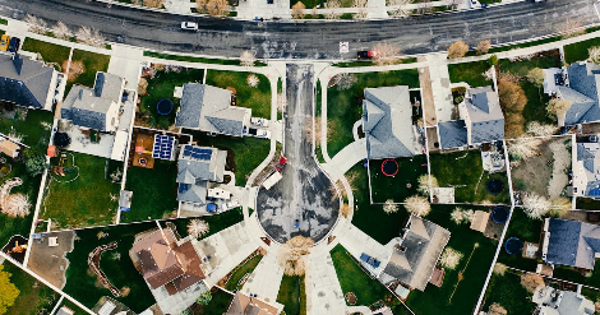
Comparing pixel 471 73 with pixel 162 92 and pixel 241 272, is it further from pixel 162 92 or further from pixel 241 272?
pixel 162 92

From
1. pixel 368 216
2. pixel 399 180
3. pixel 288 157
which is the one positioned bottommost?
pixel 368 216

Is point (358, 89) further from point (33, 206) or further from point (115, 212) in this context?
point (33, 206)

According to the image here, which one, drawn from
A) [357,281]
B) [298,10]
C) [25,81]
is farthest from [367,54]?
[25,81]

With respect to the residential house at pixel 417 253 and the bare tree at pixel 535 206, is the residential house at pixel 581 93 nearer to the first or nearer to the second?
the bare tree at pixel 535 206

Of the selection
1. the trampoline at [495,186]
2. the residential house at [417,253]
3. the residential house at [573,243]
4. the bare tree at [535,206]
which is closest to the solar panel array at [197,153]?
the residential house at [417,253]

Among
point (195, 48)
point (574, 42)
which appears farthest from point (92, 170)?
point (574, 42)

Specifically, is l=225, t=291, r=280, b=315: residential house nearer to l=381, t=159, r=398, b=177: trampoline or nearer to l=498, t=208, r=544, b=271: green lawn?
l=381, t=159, r=398, b=177: trampoline
